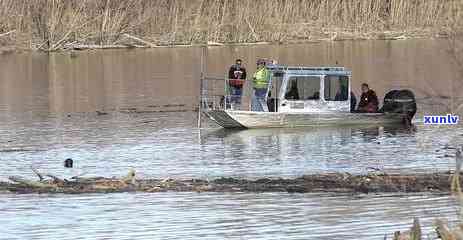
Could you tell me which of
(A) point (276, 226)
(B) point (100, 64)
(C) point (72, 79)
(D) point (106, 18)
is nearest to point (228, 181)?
(A) point (276, 226)

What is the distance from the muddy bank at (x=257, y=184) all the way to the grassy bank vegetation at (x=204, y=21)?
41.2 metres

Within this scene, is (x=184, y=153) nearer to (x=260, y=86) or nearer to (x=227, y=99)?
(x=260, y=86)

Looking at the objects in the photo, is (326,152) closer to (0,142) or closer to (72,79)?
(0,142)

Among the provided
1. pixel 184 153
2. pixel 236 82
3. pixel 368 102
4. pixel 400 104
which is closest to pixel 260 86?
pixel 236 82

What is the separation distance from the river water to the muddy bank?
0.38 metres

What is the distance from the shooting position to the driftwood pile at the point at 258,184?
65.1 feet

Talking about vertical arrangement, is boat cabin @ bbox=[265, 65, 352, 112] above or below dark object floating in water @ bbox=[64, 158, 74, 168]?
above

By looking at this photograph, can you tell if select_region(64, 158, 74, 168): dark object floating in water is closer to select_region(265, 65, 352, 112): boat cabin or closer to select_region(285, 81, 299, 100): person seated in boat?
select_region(265, 65, 352, 112): boat cabin

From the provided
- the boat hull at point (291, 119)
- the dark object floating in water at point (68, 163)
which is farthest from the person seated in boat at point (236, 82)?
the dark object floating in water at point (68, 163)

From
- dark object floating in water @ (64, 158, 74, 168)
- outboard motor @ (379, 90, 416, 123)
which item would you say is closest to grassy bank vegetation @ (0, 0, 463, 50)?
outboard motor @ (379, 90, 416, 123)

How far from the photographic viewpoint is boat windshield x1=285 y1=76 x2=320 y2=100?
104ft

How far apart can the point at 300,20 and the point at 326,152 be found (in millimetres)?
40493

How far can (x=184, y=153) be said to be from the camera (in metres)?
26.5

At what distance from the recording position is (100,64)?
55.3 metres
